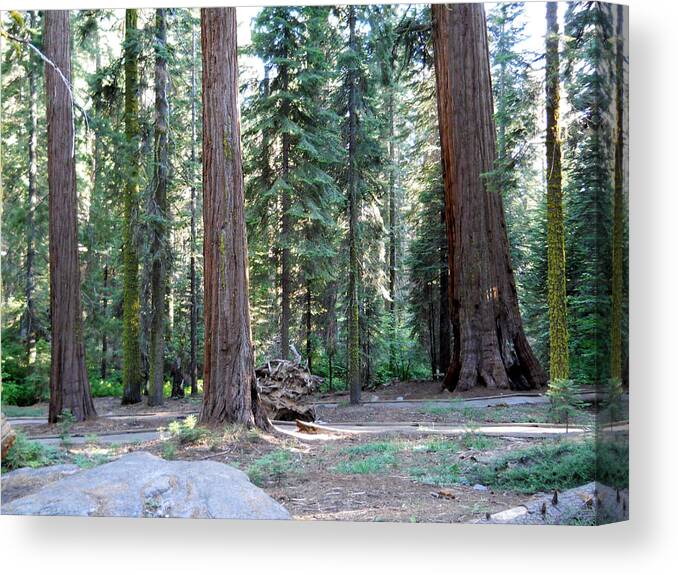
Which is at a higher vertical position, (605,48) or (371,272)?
(605,48)

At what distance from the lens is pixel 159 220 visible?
5.33 m

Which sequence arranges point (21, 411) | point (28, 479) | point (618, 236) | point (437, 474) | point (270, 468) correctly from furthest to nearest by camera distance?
point (21, 411)
point (28, 479)
point (270, 468)
point (437, 474)
point (618, 236)

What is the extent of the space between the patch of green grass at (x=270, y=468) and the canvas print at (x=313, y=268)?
38mm

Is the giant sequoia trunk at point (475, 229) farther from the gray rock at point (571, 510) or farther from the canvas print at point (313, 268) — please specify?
the gray rock at point (571, 510)

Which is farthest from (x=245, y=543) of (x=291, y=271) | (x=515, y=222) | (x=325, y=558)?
(x=515, y=222)

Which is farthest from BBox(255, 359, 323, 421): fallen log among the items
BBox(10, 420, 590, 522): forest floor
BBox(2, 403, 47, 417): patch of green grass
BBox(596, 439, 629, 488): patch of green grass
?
BBox(596, 439, 629, 488): patch of green grass

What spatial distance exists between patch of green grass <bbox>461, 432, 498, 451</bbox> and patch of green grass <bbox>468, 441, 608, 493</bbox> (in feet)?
0.39

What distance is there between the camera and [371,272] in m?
6.13

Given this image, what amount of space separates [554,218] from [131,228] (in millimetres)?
3384

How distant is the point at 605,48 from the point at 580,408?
8.19 feet

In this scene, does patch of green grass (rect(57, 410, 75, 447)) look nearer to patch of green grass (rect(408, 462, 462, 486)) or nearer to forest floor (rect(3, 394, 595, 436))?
forest floor (rect(3, 394, 595, 436))

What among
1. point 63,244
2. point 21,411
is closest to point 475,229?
A: point 63,244

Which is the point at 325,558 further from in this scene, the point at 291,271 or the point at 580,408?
the point at 291,271

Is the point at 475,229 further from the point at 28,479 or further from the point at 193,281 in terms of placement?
the point at 28,479
